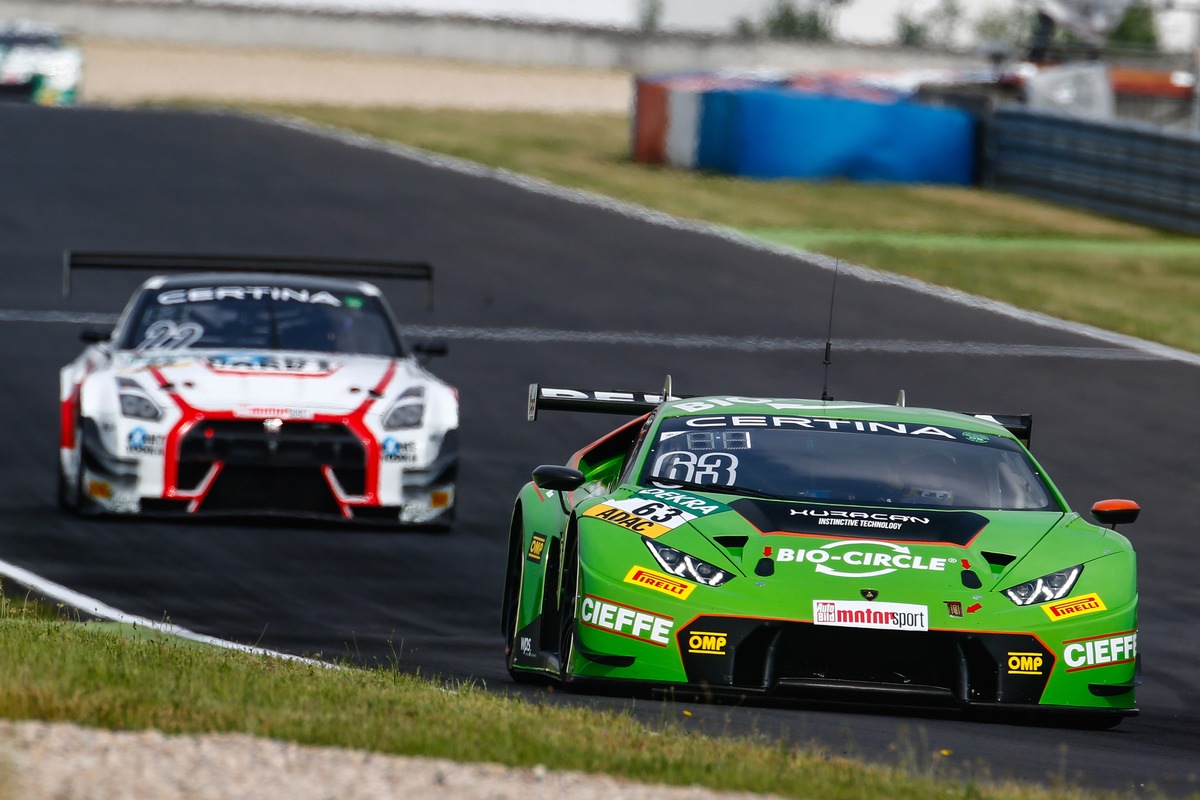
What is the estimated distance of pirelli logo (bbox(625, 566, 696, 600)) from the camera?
718 cm

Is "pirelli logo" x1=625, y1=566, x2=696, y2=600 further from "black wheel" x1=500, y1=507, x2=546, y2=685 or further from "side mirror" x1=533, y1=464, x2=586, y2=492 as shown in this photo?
"black wheel" x1=500, y1=507, x2=546, y2=685

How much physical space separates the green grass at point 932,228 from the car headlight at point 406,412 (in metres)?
9.40

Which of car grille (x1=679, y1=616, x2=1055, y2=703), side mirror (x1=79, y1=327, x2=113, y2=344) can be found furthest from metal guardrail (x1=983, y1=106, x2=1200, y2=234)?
car grille (x1=679, y1=616, x2=1055, y2=703)

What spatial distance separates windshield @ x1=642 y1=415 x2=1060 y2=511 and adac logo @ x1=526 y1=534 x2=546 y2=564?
0.49 metres

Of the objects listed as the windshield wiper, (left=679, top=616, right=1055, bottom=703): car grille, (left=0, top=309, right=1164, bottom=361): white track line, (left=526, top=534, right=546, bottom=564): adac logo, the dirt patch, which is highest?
the windshield wiper

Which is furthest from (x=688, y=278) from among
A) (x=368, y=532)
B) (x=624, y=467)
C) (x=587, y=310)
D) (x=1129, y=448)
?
(x=624, y=467)

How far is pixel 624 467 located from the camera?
8.49m

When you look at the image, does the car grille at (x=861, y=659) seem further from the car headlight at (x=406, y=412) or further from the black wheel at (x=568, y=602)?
the car headlight at (x=406, y=412)

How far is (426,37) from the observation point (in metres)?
55.8

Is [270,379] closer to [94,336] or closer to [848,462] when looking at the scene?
[94,336]

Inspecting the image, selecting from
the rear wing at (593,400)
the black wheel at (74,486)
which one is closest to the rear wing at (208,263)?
the black wheel at (74,486)

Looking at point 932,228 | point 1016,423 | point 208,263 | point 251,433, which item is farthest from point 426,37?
point 1016,423

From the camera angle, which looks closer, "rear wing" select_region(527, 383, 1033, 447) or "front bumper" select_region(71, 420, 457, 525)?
"rear wing" select_region(527, 383, 1033, 447)

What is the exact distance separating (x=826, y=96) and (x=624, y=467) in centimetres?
2094
